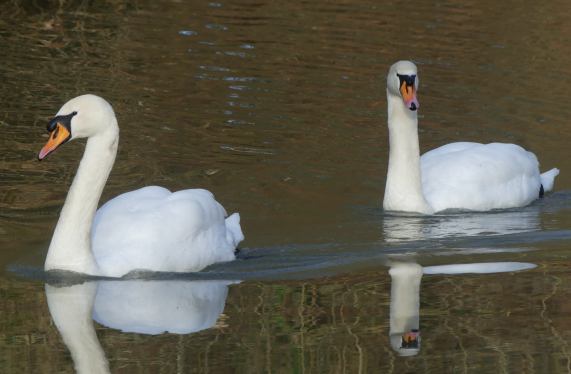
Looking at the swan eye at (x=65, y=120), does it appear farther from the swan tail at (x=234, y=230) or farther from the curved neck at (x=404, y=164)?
the curved neck at (x=404, y=164)

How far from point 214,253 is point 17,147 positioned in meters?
3.71

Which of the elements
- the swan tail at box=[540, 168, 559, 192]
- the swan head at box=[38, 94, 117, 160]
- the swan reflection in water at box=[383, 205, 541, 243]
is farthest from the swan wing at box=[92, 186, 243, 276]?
the swan tail at box=[540, 168, 559, 192]

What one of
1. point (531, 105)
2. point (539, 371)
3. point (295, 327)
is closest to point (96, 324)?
point (295, 327)

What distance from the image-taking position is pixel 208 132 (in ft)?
43.4

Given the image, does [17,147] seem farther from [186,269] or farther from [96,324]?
[96,324]

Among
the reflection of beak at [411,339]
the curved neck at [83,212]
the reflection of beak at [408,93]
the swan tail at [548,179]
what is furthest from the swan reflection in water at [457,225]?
the reflection of beak at [411,339]

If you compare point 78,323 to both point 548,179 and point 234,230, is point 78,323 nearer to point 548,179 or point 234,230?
point 234,230

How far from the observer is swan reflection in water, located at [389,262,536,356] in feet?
24.3

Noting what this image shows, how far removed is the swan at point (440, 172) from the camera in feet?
35.8

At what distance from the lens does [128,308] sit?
8156 mm

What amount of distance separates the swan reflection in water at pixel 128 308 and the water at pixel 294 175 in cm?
2

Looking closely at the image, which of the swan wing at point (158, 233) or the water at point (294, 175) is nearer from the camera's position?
the water at point (294, 175)

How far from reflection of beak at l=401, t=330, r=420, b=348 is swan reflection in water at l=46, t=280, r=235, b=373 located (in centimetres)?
104

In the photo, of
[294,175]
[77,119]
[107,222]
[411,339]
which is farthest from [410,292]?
[294,175]
